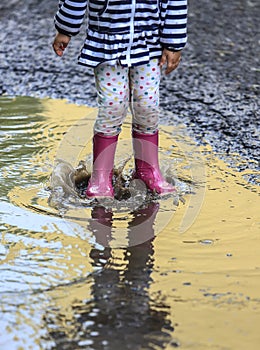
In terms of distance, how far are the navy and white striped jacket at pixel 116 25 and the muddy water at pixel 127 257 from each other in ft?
2.10

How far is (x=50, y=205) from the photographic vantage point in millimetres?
3535

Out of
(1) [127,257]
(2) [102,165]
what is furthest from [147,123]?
(1) [127,257]

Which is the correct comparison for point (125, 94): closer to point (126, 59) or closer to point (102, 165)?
point (126, 59)

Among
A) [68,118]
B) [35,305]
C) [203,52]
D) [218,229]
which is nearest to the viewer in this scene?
[35,305]

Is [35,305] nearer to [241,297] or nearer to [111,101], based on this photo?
[241,297]

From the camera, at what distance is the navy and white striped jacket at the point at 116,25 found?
3.48 m

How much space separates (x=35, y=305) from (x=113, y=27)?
4.59 ft

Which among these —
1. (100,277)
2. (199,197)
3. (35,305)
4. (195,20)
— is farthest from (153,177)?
(195,20)

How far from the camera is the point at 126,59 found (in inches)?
138

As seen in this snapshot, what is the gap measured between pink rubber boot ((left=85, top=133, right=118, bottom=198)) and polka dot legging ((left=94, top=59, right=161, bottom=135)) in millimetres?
42

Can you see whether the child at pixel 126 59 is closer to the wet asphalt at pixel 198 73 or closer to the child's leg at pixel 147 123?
the child's leg at pixel 147 123

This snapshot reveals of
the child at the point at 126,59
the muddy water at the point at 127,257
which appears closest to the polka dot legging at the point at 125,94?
the child at the point at 126,59

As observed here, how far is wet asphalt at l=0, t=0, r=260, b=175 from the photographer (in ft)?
15.5

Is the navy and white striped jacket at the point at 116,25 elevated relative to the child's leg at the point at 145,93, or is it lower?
elevated
